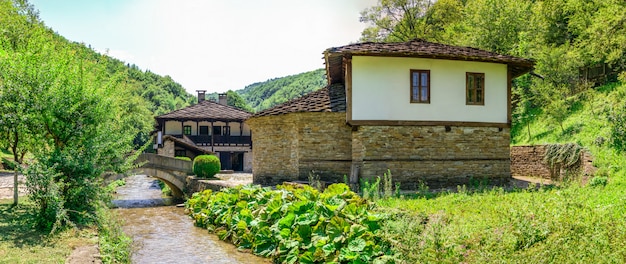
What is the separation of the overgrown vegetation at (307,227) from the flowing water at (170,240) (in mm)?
429

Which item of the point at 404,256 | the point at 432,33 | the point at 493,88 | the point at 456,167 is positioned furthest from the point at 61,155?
the point at 432,33

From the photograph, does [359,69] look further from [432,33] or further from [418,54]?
[432,33]

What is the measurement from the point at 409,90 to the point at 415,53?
117cm

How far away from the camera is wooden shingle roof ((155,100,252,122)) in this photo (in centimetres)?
3644

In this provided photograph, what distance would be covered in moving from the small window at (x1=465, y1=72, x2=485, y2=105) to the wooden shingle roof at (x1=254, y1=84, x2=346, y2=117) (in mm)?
4005

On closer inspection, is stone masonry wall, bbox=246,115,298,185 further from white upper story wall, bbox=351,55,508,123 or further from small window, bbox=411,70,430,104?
small window, bbox=411,70,430,104

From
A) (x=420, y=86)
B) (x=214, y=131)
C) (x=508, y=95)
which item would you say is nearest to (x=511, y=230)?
(x=420, y=86)

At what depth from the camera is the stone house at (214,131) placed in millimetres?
36531

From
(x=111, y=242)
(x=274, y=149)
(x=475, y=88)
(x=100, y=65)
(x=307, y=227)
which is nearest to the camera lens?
(x=307, y=227)

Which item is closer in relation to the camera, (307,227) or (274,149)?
(307,227)

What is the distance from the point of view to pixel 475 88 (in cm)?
1475

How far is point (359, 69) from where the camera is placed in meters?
14.0

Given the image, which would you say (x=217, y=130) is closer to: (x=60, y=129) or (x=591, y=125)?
(x=591, y=125)

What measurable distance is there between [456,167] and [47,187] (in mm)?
11242
